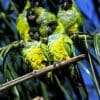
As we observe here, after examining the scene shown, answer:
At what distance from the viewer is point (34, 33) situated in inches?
23.4

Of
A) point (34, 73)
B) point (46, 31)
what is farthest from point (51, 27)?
point (34, 73)

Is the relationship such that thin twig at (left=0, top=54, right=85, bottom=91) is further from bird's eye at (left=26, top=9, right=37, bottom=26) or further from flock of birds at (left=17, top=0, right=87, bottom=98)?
bird's eye at (left=26, top=9, right=37, bottom=26)

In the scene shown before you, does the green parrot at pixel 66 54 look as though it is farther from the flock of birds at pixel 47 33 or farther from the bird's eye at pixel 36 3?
the bird's eye at pixel 36 3

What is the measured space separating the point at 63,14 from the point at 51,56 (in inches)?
3.1

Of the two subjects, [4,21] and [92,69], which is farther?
[4,21]

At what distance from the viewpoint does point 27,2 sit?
25.8 inches

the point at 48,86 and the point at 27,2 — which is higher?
the point at 27,2

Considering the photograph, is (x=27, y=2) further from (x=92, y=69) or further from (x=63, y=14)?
(x=92, y=69)

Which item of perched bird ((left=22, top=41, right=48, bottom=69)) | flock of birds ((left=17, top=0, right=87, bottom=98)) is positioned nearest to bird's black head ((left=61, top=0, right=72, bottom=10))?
flock of birds ((left=17, top=0, right=87, bottom=98))

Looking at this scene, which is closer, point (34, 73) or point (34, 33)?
point (34, 73)

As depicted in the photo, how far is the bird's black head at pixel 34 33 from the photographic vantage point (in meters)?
0.58

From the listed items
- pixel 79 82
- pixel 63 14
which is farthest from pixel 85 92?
pixel 63 14

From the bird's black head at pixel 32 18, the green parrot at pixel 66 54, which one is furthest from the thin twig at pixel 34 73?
the bird's black head at pixel 32 18

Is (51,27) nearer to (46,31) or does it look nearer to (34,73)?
(46,31)
